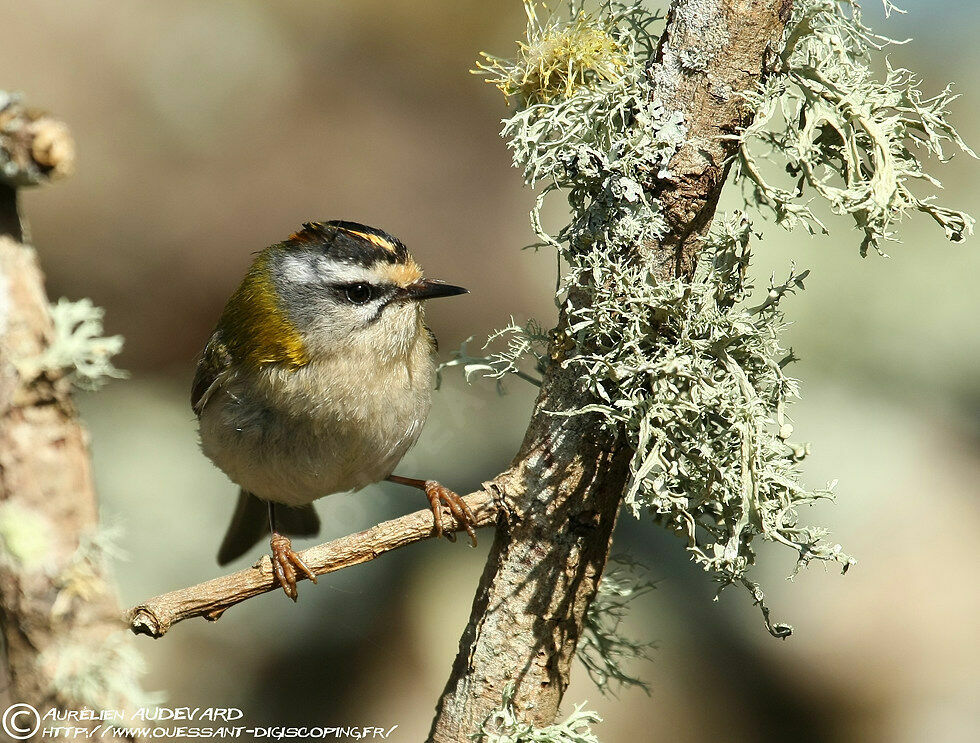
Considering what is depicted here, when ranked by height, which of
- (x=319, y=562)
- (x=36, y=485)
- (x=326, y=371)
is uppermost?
(x=326, y=371)

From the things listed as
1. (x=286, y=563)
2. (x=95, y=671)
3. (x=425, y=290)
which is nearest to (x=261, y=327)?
(x=425, y=290)

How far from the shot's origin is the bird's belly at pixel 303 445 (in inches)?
98.7

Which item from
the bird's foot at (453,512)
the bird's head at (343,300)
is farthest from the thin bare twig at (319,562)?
the bird's head at (343,300)

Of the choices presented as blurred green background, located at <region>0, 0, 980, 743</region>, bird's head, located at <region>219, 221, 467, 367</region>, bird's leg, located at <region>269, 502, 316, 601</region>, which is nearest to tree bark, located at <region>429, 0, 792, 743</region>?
bird's leg, located at <region>269, 502, 316, 601</region>

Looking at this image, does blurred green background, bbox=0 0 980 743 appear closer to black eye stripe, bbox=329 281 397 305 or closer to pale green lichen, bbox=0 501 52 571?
black eye stripe, bbox=329 281 397 305

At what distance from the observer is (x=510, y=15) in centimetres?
519

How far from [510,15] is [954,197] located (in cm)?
261

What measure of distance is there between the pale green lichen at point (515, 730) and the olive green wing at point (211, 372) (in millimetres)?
1429

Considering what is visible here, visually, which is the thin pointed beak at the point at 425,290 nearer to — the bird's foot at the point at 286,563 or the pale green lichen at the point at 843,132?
the bird's foot at the point at 286,563

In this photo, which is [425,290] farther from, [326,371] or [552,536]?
[552,536]

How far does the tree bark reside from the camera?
5.25ft

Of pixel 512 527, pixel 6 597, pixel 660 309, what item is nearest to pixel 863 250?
pixel 660 309

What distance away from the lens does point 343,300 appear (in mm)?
2533

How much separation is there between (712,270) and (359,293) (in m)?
1.22
